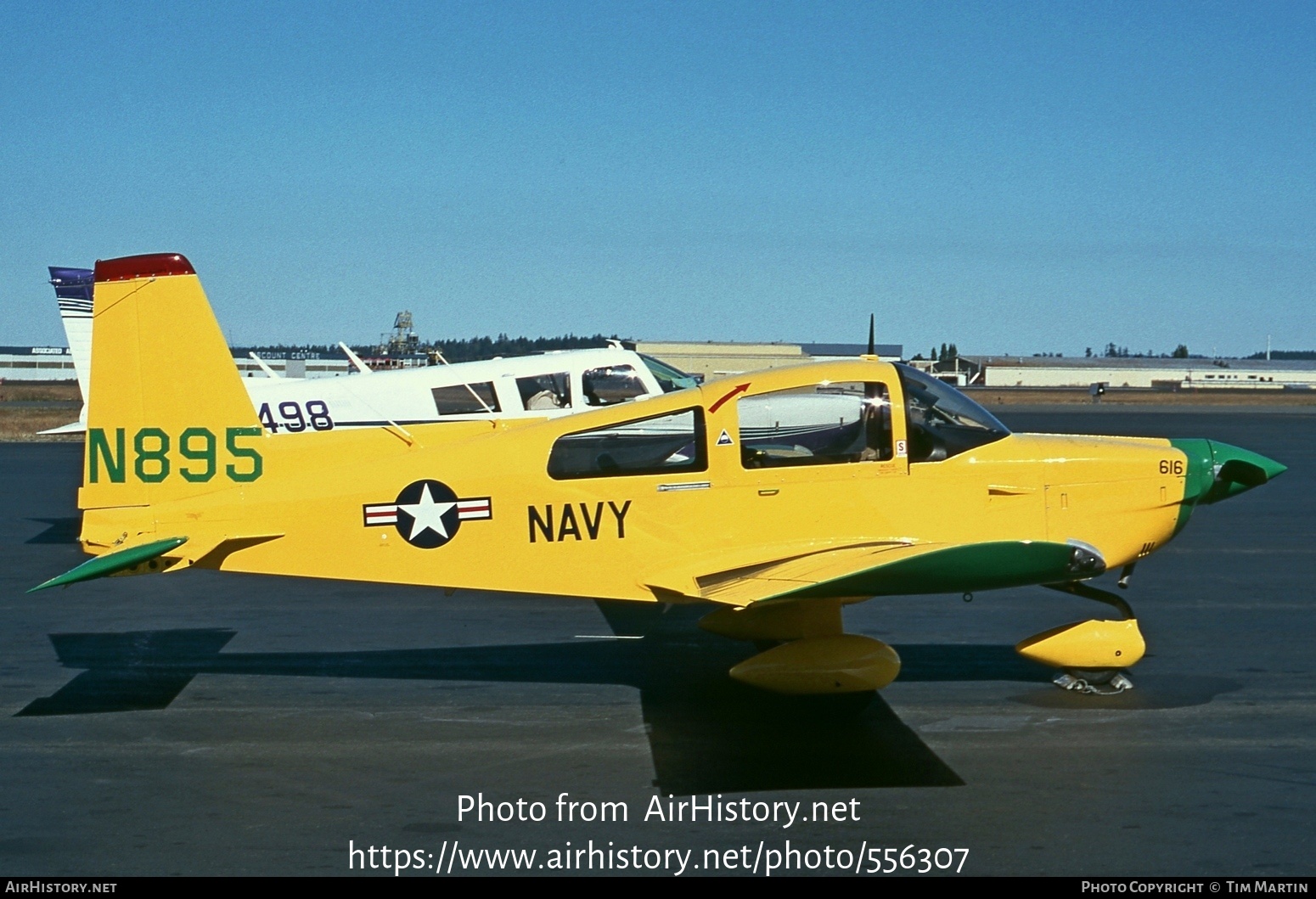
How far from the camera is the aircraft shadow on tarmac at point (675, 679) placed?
6789 mm

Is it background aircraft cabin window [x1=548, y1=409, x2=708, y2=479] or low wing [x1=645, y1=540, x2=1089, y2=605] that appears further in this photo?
background aircraft cabin window [x1=548, y1=409, x2=708, y2=479]

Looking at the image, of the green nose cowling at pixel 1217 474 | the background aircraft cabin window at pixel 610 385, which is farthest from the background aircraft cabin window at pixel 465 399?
the green nose cowling at pixel 1217 474

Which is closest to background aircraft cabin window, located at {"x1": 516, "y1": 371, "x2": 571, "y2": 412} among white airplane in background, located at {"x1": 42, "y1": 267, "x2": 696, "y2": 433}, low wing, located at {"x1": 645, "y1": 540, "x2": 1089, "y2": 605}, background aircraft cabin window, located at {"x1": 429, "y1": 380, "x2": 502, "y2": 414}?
white airplane in background, located at {"x1": 42, "y1": 267, "x2": 696, "y2": 433}

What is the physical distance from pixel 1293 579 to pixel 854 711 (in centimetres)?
708

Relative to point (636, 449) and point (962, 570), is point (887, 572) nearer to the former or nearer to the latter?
point (962, 570)

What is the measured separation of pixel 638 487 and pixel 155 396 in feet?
10.2

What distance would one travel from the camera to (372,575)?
7.91m

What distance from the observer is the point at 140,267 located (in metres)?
7.95

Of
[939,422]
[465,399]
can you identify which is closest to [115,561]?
[939,422]

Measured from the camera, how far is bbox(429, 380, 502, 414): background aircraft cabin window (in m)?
15.1

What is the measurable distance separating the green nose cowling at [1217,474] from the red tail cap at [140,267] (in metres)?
6.50

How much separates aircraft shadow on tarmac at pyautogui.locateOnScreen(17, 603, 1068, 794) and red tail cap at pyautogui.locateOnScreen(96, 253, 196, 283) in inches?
108

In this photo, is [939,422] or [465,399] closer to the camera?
[939,422]

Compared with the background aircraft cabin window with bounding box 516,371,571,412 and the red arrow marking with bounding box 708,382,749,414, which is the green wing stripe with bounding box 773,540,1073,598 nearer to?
the red arrow marking with bounding box 708,382,749,414
